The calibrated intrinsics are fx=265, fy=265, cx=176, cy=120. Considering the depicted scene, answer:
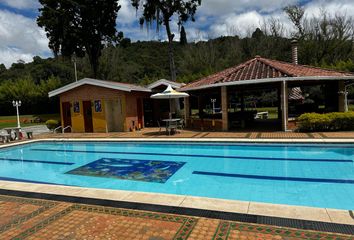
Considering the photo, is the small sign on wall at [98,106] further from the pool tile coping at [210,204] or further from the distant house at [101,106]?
the pool tile coping at [210,204]

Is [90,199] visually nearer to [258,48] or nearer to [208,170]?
[208,170]

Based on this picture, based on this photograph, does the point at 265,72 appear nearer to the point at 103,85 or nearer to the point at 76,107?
the point at 103,85

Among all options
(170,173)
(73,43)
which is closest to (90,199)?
(170,173)

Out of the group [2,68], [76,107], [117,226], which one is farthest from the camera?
[2,68]

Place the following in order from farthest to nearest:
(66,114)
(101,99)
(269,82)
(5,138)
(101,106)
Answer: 1. (66,114)
2. (101,106)
3. (101,99)
4. (5,138)
5. (269,82)

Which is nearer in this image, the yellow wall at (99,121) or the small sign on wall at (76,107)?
the yellow wall at (99,121)

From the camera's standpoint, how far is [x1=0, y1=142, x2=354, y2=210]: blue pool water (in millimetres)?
6301

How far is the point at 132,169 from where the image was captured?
9.03m

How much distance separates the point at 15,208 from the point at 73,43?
80.3ft

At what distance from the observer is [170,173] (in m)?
8.30

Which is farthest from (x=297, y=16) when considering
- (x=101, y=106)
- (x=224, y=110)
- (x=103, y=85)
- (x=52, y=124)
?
(x=52, y=124)

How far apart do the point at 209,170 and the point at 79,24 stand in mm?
24245

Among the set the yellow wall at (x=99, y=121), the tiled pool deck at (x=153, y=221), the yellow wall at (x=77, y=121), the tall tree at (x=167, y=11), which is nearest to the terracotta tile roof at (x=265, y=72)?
the yellow wall at (x=99, y=121)

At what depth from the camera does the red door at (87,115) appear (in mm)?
18234
